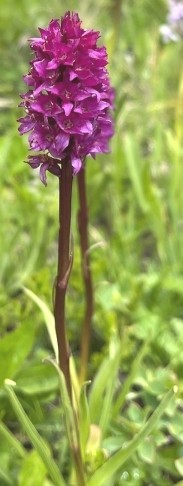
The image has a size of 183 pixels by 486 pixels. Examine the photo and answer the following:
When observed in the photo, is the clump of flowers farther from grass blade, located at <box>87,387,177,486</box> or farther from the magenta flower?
grass blade, located at <box>87,387,177,486</box>

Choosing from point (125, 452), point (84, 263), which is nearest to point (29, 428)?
point (125, 452)

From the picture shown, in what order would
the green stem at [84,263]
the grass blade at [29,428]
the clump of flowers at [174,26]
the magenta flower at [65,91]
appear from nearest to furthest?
the magenta flower at [65,91], the grass blade at [29,428], the green stem at [84,263], the clump of flowers at [174,26]

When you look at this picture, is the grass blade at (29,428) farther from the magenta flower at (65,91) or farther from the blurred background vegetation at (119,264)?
the magenta flower at (65,91)

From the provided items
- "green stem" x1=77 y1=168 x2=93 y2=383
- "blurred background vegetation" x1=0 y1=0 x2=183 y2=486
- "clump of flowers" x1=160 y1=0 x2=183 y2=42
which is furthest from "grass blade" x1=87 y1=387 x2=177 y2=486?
"clump of flowers" x1=160 y1=0 x2=183 y2=42

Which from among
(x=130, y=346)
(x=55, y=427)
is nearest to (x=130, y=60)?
(x=130, y=346)

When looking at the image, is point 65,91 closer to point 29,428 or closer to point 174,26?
point 29,428

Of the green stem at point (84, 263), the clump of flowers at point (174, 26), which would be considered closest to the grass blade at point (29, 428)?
the green stem at point (84, 263)
